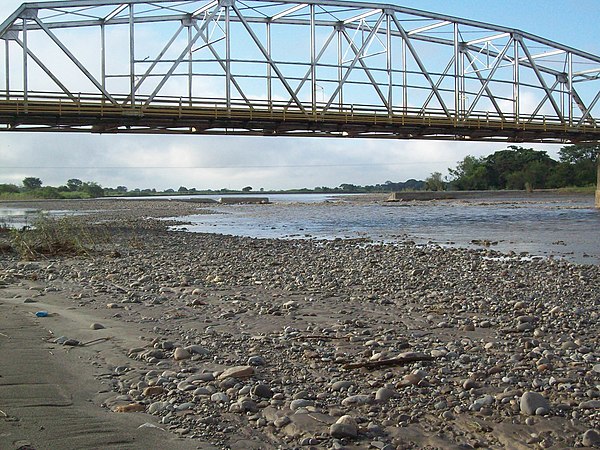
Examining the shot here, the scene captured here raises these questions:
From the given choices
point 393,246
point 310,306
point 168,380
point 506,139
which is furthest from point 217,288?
point 506,139

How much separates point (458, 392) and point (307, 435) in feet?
5.09

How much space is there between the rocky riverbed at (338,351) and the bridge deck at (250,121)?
68.3 ft

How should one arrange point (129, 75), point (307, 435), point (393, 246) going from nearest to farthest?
1. point (307, 435)
2. point (393, 246)
3. point (129, 75)

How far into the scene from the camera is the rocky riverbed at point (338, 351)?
4820 millimetres

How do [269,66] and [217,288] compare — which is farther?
[269,66]

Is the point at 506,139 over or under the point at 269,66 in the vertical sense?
under

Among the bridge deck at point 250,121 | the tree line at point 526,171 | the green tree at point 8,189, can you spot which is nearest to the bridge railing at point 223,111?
the bridge deck at point 250,121

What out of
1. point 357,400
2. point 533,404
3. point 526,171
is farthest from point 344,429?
point 526,171

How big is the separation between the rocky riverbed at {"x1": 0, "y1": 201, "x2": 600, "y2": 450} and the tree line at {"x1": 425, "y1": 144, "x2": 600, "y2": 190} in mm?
105074

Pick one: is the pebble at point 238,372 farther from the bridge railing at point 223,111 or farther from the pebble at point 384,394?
the bridge railing at point 223,111

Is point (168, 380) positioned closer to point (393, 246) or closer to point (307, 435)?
point (307, 435)

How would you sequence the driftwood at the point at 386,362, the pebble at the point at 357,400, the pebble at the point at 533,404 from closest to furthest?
the pebble at the point at 533,404 < the pebble at the point at 357,400 < the driftwood at the point at 386,362

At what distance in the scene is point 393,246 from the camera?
21.5 metres

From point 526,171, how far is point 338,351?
11896 cm
